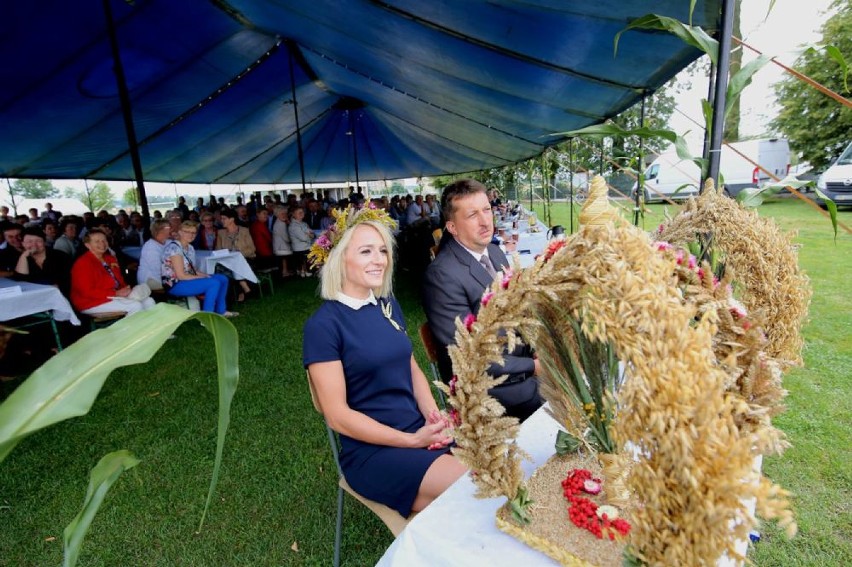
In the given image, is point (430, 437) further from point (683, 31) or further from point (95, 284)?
point (95, 284)

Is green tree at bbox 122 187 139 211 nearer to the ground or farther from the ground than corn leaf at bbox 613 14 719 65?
farther from the ground

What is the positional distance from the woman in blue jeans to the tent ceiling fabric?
9.93ft

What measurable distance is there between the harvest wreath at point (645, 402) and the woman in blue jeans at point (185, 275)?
17.9 ft

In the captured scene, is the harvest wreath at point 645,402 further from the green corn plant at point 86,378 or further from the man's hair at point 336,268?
the man's hair at point 336,268

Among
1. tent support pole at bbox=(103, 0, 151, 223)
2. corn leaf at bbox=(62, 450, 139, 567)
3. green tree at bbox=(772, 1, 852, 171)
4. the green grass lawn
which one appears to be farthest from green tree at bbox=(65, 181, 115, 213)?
green tree at bbox=(772, 1, 852, 171)

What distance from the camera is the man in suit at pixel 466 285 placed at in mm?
2135

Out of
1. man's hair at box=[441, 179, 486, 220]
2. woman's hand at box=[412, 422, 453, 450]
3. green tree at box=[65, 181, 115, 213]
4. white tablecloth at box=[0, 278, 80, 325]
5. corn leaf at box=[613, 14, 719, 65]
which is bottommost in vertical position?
woman's hand at box=[412, 422, 453, 450]

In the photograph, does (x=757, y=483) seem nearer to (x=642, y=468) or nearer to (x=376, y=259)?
(x=642, y=468)

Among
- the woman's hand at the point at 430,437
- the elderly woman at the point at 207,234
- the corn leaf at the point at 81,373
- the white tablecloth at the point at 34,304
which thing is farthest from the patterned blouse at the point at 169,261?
the corn leaf at the point at 81,373

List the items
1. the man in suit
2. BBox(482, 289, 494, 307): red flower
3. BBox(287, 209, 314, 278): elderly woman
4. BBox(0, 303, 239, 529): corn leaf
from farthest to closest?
BBox(287, 209, 314, 278): elderly woman, the man in suit, BBox(482, 289, 494, 307): red flower, BBox(0, 303, 239, 529): corn leaf

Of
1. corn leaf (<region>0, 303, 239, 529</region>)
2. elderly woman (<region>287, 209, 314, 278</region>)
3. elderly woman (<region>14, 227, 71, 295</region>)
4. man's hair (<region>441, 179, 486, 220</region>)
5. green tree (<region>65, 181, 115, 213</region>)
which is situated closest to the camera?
corn leaf (<region>0, 303, 239, 529</region>)

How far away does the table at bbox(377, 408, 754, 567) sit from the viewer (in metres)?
0.94

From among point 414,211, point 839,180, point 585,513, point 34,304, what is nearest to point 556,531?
point 585,513

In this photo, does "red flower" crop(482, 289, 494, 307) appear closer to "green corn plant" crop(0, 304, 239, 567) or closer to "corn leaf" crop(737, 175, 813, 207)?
"green corn plant" crop(0, 304, 239, 567)
